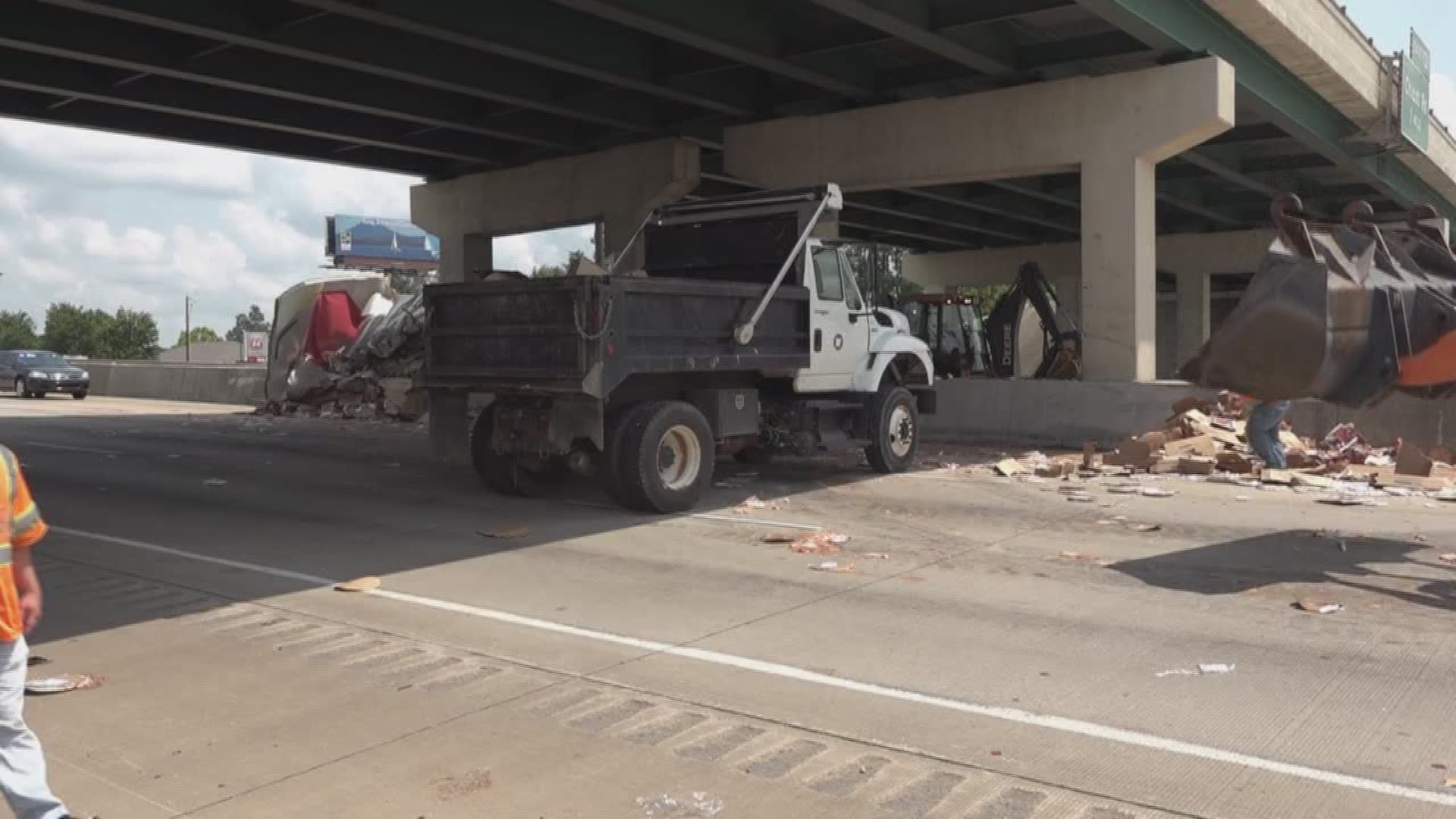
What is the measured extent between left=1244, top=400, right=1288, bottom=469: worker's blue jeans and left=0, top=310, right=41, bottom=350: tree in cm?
12448

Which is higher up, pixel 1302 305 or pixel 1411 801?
pixel 1302 305

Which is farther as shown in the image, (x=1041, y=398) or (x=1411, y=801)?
(x=1041, y=398)

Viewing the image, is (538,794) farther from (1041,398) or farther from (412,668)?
(1041,398)

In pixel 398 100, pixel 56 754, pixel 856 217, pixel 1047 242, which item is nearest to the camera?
pixel 56 754

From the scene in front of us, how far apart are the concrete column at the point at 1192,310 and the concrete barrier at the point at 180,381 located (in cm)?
3257

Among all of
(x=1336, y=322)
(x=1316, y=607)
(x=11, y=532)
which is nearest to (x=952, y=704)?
(x=1316, y=607)

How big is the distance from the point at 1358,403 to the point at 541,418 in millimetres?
7266

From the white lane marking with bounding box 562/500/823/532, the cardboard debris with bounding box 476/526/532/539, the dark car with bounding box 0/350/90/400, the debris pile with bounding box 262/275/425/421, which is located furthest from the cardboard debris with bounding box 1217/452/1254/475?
the dark car with bounding box 0/350/90/400

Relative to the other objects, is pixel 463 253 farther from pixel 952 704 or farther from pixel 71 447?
pixel 952 704

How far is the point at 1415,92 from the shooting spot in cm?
2520

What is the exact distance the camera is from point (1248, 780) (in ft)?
14.4

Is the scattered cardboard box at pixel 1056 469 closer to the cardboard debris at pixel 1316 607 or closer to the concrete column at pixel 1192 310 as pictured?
the cardboard debris at pixel 1316 607

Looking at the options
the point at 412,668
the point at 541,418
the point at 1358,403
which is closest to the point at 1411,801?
the point at 412,668

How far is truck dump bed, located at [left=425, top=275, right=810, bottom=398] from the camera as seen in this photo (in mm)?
10195
